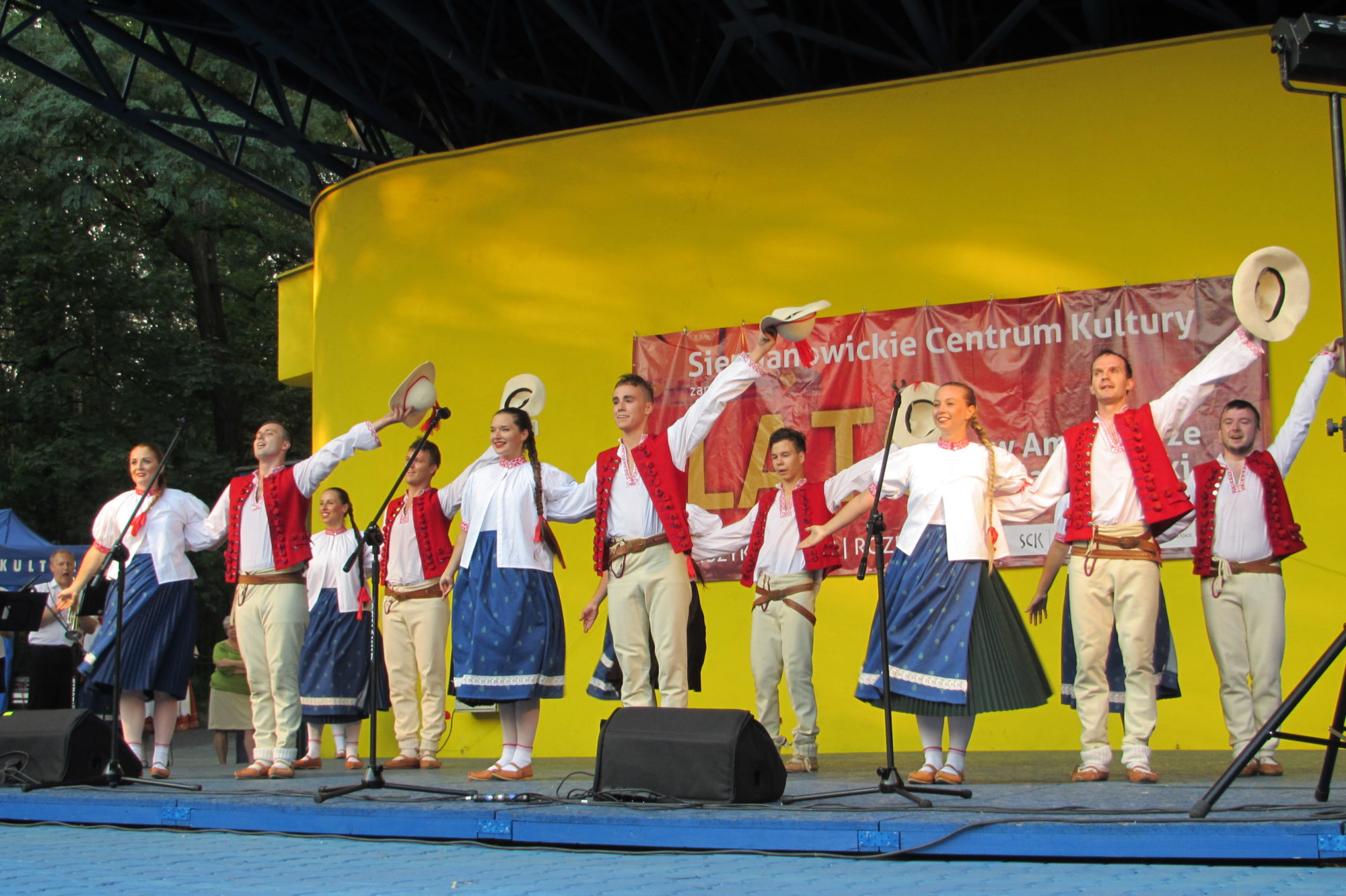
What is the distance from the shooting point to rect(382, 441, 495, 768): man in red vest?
6074 mm

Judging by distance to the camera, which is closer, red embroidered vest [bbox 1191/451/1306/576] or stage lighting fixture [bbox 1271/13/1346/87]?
stage lighting fixture [bbox 1271/13/1346/87]

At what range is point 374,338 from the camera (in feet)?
27.9

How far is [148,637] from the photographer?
576 cm

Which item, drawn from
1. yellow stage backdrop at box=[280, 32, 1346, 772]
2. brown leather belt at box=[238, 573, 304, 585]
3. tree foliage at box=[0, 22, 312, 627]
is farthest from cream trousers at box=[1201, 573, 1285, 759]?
tree foliage at box=[0, 22, 312, 627]

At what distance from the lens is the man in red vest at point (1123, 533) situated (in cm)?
439

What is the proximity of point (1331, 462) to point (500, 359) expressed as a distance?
15.1 feet

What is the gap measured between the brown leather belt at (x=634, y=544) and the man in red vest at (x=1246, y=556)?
2.08 meters

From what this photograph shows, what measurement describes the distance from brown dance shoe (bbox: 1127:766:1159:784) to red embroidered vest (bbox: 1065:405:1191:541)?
0.78 m

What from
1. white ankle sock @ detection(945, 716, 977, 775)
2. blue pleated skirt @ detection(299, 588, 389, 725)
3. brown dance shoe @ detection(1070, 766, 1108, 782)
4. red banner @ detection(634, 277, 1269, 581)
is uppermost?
red banner @ detection(634, 277, 1269, 581)

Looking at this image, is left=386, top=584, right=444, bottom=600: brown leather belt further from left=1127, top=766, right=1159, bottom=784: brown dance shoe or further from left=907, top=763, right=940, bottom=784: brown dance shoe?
left=1127, top=766, right=1159, bottom=784: brown dance shoe

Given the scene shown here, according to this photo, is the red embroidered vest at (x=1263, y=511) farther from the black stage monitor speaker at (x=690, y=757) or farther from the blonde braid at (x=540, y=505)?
the blonde braid at (x=540, y=505)

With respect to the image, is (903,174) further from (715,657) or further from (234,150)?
(234,150)

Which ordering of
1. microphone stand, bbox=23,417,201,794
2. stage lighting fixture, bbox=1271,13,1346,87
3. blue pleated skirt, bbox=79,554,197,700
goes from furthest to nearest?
blue pleated skirt, bbox=79,554,197,700 < microphone stand, bbox=23,417,201,794 < stage lighting fixture, bbox=1271,13,1346,87

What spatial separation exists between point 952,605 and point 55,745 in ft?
11.2
